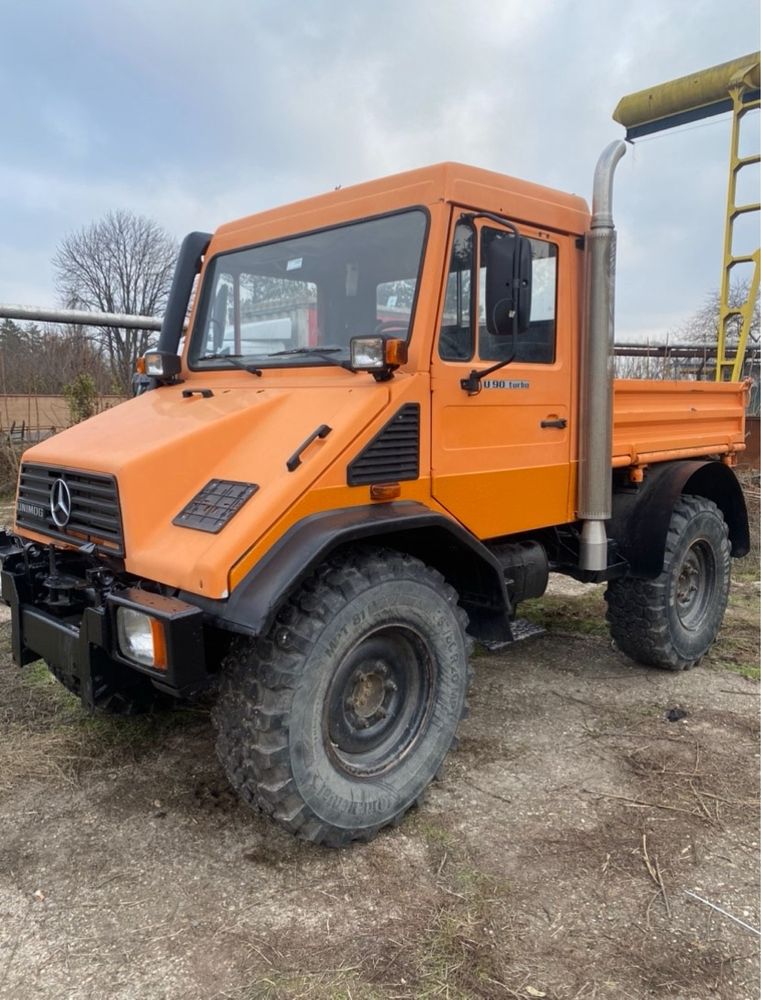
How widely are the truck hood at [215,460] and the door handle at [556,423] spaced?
112cm

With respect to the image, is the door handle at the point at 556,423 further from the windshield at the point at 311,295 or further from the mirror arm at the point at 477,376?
the windshield at the point at 311,295

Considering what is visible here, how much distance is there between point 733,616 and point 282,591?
4.71 meters

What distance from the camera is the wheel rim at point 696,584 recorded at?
4.89m

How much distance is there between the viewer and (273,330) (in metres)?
3.66

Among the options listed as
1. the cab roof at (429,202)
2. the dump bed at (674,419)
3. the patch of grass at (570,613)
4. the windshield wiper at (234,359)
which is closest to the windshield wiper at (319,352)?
the windshield wiper at (234,359)

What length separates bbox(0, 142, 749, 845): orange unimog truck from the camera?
2650mm

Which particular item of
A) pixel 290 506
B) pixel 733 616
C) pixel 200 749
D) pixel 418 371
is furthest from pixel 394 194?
pixel 733 616

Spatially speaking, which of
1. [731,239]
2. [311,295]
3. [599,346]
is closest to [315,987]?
[311,295]

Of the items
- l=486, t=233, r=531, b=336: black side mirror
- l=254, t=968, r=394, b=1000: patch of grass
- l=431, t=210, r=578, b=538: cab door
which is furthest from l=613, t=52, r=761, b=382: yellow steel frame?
l=254, t=968, r=394, b=1000: patch of grass

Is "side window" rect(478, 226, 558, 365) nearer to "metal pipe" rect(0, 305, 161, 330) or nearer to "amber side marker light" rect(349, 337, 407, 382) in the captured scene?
"amber side marker light" rect(349, 337, 407, 382)

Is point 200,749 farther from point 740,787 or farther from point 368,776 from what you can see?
point 740,787

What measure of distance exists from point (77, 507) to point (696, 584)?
3963mm

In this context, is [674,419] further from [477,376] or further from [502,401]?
[477,376]

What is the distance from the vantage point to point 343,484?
9.18 feet
